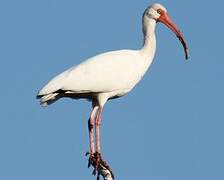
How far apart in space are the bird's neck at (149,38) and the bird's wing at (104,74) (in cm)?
27

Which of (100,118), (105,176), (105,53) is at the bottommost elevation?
(105,176)

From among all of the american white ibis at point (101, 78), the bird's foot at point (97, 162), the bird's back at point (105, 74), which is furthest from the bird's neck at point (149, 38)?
the bird's foot at point (97, 162)

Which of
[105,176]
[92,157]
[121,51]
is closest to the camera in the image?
[105,176]

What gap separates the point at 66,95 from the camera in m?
23.0

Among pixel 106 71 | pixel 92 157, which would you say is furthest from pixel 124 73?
pixel 92 157

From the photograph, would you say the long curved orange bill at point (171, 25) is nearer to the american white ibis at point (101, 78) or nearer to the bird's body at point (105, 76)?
the american white ibis at point (101, 78)

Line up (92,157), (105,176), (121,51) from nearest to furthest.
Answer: (105,176), (92,157), (121,51)

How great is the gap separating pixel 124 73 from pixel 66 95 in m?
1.33

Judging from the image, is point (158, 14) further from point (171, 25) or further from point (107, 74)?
point (107, 74)

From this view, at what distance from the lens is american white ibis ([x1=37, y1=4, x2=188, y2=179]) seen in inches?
883

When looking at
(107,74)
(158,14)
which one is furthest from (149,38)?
(107,74)

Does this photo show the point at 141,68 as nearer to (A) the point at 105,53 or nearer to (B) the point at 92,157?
(A) the point at 105,53

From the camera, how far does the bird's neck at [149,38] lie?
24.1 meters

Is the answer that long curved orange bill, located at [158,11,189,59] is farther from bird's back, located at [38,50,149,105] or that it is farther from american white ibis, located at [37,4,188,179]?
bird's back, located at [38,50,149,105]
